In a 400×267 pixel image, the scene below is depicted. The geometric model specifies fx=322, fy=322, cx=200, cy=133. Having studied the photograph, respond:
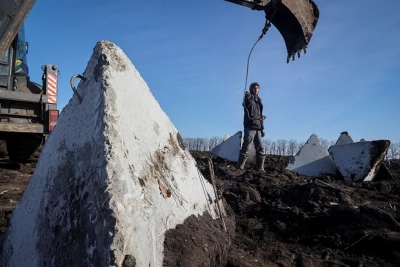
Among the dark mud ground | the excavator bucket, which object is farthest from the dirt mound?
the excavator bucket

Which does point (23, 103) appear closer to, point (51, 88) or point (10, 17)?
point (51, 88)

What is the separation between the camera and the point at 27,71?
5.85m

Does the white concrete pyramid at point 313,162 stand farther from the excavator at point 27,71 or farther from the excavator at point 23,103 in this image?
the excavator at point 23,103

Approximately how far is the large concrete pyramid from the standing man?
4464 millimetres

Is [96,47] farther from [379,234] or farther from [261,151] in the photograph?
[261,151]

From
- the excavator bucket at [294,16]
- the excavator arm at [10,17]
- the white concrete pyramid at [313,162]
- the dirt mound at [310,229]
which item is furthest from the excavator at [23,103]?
the white concrete pyramid at [313,162]

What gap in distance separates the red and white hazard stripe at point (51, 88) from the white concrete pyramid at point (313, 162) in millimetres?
5072

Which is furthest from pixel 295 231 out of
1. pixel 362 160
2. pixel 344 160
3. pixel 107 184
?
pixel 344 160

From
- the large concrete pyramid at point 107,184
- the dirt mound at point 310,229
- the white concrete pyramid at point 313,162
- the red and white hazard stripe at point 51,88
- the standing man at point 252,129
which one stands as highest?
the red and white hazard stripe at point 51,88

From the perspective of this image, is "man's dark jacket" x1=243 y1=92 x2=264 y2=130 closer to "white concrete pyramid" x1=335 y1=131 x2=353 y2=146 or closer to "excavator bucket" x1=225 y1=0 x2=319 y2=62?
"excavator bucket" x1=225 y1=0 x2=319 y2=62

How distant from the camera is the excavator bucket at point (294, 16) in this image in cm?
379

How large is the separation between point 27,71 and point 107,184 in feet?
17.8

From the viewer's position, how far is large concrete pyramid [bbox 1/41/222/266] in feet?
4.43

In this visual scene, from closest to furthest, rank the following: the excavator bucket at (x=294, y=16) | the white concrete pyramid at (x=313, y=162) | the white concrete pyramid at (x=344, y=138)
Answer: the excavator bucket at (x=294, y=16) → the white concrete pyramid at (x=313, y=162) → the white concrete pyramid at (x=344, y=138)
